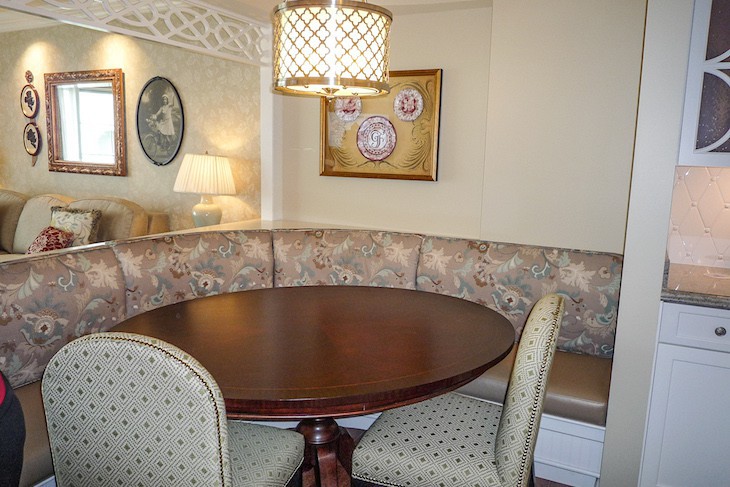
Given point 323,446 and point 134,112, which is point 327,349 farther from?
point 134,112

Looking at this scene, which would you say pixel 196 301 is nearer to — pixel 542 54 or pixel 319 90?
pixel 319 90

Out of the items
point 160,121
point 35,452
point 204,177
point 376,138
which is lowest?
point 35,452

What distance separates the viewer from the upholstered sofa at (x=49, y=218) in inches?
159

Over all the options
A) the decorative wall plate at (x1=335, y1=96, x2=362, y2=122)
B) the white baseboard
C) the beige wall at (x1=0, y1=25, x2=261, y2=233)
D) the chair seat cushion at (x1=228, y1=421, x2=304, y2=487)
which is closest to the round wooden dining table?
the chair seat cushion at (x1=228, y1=421, x2=304, y2=487)

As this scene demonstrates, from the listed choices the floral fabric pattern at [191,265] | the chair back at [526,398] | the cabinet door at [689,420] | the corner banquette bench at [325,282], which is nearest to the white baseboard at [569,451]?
the corner banquette bench at [325,282]

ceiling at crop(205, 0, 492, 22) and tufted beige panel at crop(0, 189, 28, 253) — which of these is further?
tufted beige panel at crop(0, 189, 28, 253)

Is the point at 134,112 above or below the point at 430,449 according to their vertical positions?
above

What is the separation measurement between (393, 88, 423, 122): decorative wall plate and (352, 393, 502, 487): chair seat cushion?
1784 millimetres

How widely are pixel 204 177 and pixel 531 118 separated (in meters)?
2.11

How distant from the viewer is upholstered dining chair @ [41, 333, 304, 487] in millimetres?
1068

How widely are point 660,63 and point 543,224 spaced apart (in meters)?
1.06

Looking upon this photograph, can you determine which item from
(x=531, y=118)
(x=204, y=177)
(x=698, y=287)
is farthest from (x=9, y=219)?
(x=698, y=287)

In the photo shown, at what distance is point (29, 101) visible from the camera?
17.2 feet

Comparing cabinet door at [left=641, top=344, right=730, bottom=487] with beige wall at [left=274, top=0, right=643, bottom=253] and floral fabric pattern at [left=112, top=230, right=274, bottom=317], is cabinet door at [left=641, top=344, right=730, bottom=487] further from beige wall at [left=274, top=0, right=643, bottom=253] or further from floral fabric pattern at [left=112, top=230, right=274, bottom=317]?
floral fabric pattern at [left=112, top=230, right=274, bottom=317]
